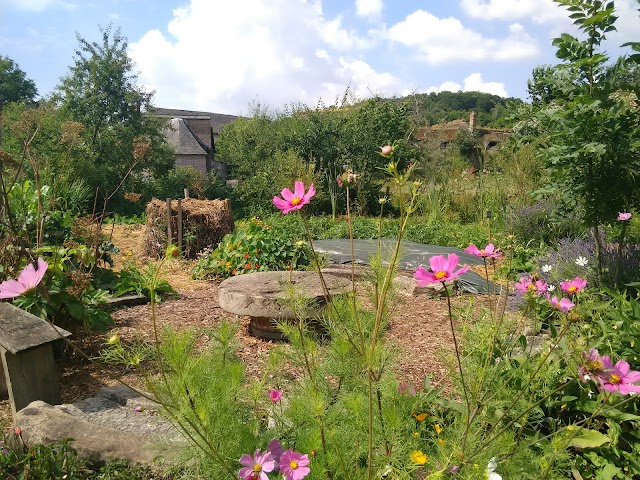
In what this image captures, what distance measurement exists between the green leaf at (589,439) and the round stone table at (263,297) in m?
2.06

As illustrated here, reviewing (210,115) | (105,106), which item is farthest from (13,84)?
(105,106)

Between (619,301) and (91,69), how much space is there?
15606 millimetres

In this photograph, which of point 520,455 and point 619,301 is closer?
point 520,455

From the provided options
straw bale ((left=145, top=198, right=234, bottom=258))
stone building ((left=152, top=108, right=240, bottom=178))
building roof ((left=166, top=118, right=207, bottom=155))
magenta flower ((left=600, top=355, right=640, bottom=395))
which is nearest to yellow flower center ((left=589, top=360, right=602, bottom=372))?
magenta flower ((left=600, top=355, right=640, bottom=395))

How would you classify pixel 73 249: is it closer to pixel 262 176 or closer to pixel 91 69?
pixel 262 176

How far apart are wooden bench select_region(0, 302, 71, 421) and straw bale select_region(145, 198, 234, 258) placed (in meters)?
5.32

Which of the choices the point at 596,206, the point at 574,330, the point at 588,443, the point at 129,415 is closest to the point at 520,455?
the point at 588,443

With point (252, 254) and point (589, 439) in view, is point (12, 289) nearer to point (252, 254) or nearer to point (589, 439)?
point (589, 439)

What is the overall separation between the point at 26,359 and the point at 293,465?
217 cm

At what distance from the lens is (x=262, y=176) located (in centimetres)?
1552

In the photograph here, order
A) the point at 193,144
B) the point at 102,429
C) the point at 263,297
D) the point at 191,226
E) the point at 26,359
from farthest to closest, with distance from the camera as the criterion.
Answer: the point at 193,144, the point at 191,226, the point at 263,297, the point at 26,359, the point at 102,429

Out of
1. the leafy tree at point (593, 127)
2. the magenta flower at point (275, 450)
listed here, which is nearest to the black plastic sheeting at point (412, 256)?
the leafy tree at point (593, 127)

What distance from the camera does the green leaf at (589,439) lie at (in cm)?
180

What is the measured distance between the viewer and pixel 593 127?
341cm
